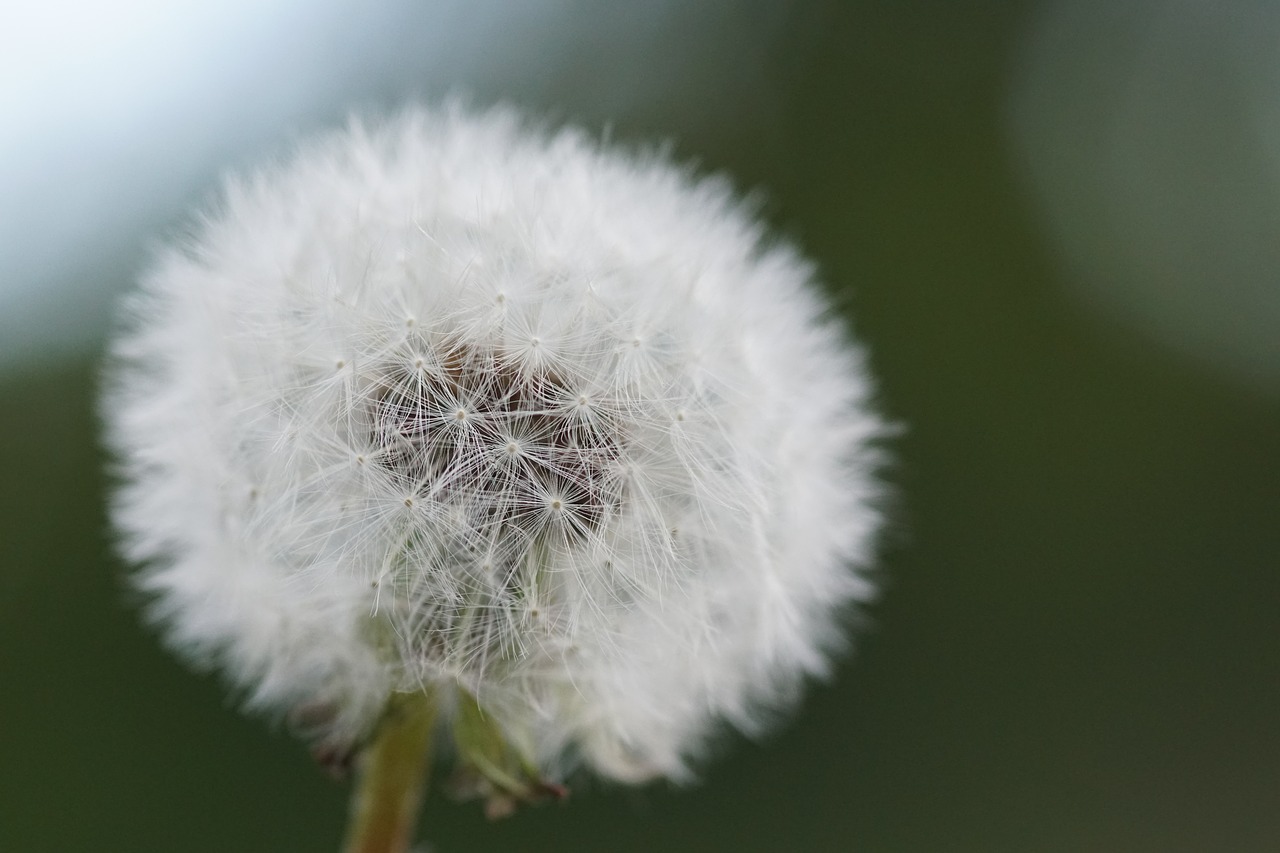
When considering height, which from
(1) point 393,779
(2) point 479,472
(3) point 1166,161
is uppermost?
(3) point 1166,161

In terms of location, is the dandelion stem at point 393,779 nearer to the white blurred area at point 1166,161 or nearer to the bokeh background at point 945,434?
the bokeh background at point 945,434

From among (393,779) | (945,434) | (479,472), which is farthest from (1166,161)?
(393,779)

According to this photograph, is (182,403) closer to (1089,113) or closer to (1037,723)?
(1037,723)

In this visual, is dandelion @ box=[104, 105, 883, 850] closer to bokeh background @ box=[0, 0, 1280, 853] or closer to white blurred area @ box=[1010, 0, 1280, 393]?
bokeh background @ box=[0, 0, 1280, 853]

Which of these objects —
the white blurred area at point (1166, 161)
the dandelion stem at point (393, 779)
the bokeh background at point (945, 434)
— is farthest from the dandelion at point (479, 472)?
the white blurred area at point (1166, 161)

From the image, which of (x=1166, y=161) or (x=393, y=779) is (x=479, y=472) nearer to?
(x=393, y=779)

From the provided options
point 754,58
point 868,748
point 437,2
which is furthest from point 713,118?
point 868,748
